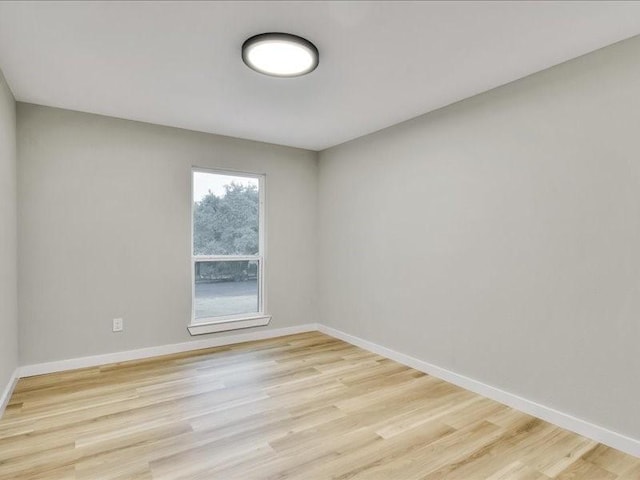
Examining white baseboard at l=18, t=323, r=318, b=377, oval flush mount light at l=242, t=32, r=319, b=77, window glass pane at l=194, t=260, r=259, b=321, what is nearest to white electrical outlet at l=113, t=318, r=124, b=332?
white baseboard at l=18, t=323, r=318, b=377

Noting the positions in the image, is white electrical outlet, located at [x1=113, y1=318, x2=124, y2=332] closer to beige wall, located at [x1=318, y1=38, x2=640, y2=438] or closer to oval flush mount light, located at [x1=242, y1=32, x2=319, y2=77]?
beige wall, located at [x1=318, y1=38, x2=640, y2=438]

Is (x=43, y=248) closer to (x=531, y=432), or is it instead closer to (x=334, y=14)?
(x=334, y=14)

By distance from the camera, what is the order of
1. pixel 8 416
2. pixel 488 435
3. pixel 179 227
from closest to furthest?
pixel 488 435
pixel 8 416
pixel 179 227

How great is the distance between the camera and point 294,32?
84.2 inches

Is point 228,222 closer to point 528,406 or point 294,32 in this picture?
point 294,32

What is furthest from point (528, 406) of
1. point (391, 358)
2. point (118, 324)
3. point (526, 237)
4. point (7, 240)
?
point (7, 240)

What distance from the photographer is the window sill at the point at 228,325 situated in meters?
4.11

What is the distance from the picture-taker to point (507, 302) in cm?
279

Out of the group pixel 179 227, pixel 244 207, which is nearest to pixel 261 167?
pixel 244 207

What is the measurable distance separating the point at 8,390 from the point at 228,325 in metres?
1.99

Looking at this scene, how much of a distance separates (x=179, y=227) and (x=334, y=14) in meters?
2.80

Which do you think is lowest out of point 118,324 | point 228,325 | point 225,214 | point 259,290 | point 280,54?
point 228,325

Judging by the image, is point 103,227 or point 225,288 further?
point 225,288

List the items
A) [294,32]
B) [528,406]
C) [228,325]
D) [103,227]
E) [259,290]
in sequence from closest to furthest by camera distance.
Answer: [294,32] → [528,406] → [103,227] → [228,325] → [259,290]
